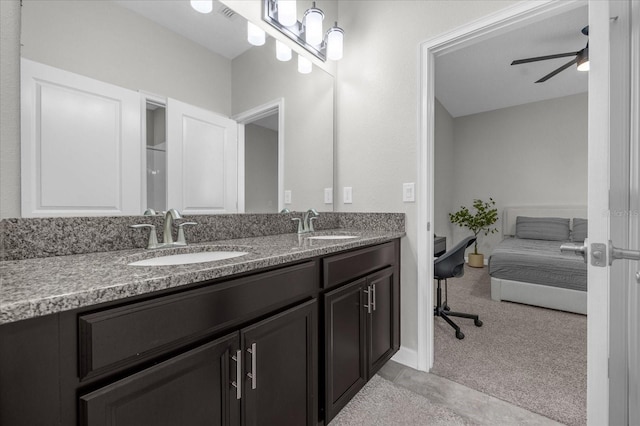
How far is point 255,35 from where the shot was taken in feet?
5.31

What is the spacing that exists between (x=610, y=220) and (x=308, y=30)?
1826mm

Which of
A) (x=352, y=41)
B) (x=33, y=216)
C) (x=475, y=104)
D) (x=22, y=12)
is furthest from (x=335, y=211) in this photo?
(x=475, y=104)

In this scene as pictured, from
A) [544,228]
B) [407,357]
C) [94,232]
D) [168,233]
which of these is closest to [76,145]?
[94,232]

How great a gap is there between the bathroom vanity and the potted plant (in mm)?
4206

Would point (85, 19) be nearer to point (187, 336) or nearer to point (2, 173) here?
point (2, 173)

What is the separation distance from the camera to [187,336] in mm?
710

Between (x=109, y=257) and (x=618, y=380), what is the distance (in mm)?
1612

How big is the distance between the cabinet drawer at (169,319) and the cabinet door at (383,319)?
0.71 metres

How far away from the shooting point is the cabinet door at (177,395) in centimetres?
58

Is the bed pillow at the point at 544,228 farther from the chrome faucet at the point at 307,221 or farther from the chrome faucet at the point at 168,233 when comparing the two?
the chrome faucet at the point at 168,233

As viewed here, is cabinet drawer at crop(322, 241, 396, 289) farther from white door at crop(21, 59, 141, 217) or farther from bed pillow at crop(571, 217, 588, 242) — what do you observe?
bed pillow at crop(571, 217, 588, 242)

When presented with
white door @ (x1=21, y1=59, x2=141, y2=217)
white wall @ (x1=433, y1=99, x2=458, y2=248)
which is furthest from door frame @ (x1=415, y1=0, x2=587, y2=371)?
white wall @ (x1=433, y1=99, x2=458, y2=248)

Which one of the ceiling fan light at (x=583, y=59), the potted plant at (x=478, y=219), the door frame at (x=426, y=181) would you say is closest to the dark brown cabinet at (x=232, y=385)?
the door frame at (x=426, y=181)

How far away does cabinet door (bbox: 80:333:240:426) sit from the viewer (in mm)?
582
